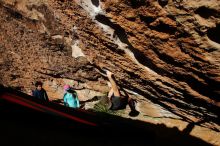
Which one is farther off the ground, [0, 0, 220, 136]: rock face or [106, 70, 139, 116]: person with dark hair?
[0, 0, 220, 136]: rock face

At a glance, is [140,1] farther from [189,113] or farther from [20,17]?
[20,17]

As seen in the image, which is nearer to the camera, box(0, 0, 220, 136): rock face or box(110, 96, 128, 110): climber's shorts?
box(0, 0, 220, 136): rock face

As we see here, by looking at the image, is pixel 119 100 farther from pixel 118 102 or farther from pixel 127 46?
pixel 127 46

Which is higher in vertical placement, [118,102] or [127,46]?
[127,46]

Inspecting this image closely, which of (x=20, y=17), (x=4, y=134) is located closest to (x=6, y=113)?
(x=4, y=134)

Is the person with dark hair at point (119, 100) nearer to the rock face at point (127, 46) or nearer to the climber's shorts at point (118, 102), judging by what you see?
the climber's shorts at point (118, 102)

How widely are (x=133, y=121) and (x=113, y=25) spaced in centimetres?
280

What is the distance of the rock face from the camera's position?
338cm

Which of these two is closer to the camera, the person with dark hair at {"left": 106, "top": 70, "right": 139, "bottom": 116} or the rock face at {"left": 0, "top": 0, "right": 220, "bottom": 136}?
the rock face at {"left": 0, "top": 0, "right": 220, "bottom": 136}

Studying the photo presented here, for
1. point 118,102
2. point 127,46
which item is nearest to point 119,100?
point 118,102

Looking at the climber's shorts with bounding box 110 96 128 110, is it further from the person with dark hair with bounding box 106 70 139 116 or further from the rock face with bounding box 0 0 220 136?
the rock face with bounding box 0 0 220 136

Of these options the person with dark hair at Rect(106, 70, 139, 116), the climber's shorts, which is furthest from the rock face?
the climber's shorts

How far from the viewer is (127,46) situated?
15.2 ft

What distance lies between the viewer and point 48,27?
20.0 ft
